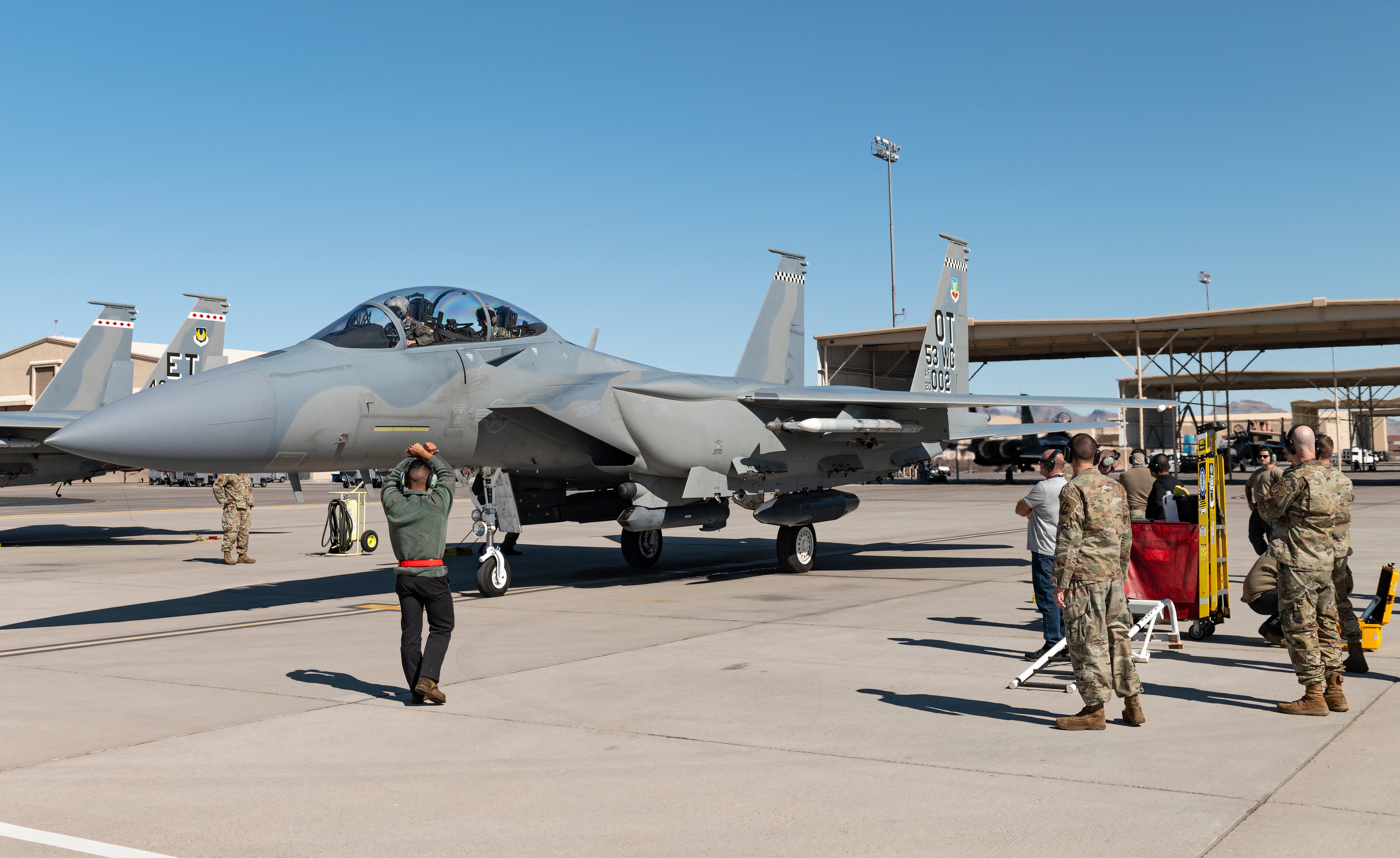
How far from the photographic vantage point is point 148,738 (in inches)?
224

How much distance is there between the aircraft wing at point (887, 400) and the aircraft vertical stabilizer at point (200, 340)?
53.0 ft

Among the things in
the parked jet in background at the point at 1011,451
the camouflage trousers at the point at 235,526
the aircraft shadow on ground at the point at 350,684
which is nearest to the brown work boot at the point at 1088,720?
the aircraft shadow on ground at the point at 350,684

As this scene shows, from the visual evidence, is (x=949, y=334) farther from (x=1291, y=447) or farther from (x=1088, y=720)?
(x=1088, y=720)

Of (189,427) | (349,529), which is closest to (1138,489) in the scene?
(189,427)

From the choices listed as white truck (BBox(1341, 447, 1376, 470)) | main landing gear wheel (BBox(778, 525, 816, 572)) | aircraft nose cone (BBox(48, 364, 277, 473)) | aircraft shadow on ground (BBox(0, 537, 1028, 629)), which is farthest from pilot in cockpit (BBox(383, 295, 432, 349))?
white truck (BBox(1341, 447, 1376, 470))

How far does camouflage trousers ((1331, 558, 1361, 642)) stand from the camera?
652 centimetres

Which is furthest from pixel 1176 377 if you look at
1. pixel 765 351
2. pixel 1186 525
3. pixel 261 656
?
pixel 261 656

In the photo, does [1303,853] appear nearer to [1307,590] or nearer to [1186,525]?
[1307,590]

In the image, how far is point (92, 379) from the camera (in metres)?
23.1

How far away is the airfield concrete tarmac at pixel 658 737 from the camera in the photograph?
4.18 metres

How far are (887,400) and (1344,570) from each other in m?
7.12

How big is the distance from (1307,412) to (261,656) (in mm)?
93101

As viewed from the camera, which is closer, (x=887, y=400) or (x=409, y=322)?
(x=409, y=322)

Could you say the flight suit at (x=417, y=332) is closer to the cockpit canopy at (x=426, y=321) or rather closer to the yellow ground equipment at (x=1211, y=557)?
the cockpit canopy at (x=426, y=321)
